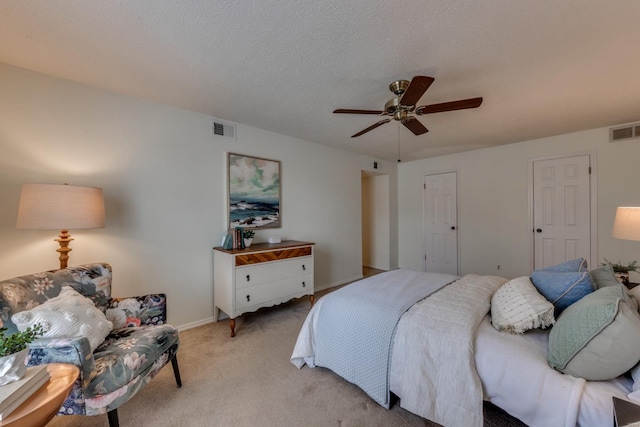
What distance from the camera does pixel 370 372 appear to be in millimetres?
1604

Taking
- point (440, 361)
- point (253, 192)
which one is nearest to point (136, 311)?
point (253, 192)

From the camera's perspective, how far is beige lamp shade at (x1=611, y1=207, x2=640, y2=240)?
1815 millimetres

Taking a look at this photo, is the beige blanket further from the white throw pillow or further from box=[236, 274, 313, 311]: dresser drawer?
the white throw pillow

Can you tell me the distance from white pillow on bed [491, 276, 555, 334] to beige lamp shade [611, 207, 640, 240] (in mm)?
1007

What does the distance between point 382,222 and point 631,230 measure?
142 inches

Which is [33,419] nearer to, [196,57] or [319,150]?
[196,57]

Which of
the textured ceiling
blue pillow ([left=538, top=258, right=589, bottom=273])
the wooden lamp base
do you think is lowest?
blue pillow ([left=538, top=258, right=589, bottom=273])

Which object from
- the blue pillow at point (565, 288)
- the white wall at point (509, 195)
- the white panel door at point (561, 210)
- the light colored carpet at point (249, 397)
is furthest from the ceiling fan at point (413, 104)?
the white panel door at point (561, 210)

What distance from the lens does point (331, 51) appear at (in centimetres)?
173

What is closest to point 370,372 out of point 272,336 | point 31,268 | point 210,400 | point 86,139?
point 210,400

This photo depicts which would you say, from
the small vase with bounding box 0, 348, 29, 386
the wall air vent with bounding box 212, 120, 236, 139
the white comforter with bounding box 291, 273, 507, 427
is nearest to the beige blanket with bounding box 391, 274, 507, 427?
the white comforter with bounding box 291, 273, 507, 427

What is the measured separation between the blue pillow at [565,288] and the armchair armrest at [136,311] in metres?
2.61

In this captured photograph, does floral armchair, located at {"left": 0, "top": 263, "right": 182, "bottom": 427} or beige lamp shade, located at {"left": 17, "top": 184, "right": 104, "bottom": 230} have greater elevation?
beige lamp shade, located at {"left": 17, "top": 184, "right": 104, "bottom": 230}

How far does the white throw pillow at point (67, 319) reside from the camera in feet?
4.12
